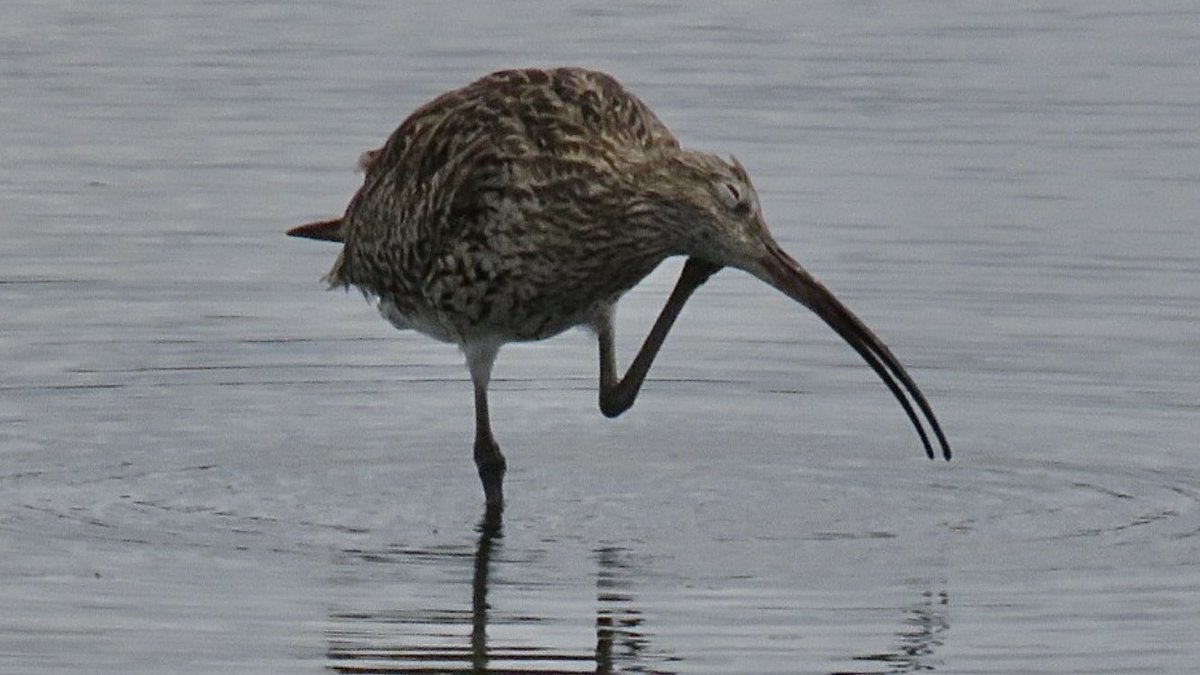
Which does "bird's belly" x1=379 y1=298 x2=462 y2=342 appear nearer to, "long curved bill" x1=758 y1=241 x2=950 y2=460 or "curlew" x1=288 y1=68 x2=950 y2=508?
"curlew" x1=288 y1=68 x2=950 y2=508

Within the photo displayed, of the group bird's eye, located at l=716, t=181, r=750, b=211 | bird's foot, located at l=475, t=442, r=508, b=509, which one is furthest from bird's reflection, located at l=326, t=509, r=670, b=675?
bird's foot, located at l=475, t=442, r=508, b=509

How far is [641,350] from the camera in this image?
1252 cm

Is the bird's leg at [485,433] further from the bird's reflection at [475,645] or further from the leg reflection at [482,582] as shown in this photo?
the bird's reflection at [475,645]

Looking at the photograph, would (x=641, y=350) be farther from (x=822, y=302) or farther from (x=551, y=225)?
(x=822, y=302)

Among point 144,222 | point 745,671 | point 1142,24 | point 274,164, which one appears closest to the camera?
point 745,671

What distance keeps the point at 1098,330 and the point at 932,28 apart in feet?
24.9

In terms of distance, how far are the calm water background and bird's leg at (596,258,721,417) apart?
0.66 feet

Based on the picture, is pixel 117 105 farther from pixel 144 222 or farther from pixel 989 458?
pixel 989 458

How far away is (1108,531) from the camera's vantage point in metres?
11.3

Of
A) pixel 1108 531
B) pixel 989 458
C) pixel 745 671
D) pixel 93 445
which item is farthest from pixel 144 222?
pixel 745 671

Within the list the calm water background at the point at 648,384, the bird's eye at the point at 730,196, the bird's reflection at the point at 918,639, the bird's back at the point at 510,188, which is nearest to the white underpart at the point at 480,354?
the bird's back at the point at 510,188

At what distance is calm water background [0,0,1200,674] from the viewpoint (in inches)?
401

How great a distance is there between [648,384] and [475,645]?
408 centimetres

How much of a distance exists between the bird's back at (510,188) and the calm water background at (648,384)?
2.34 ft
